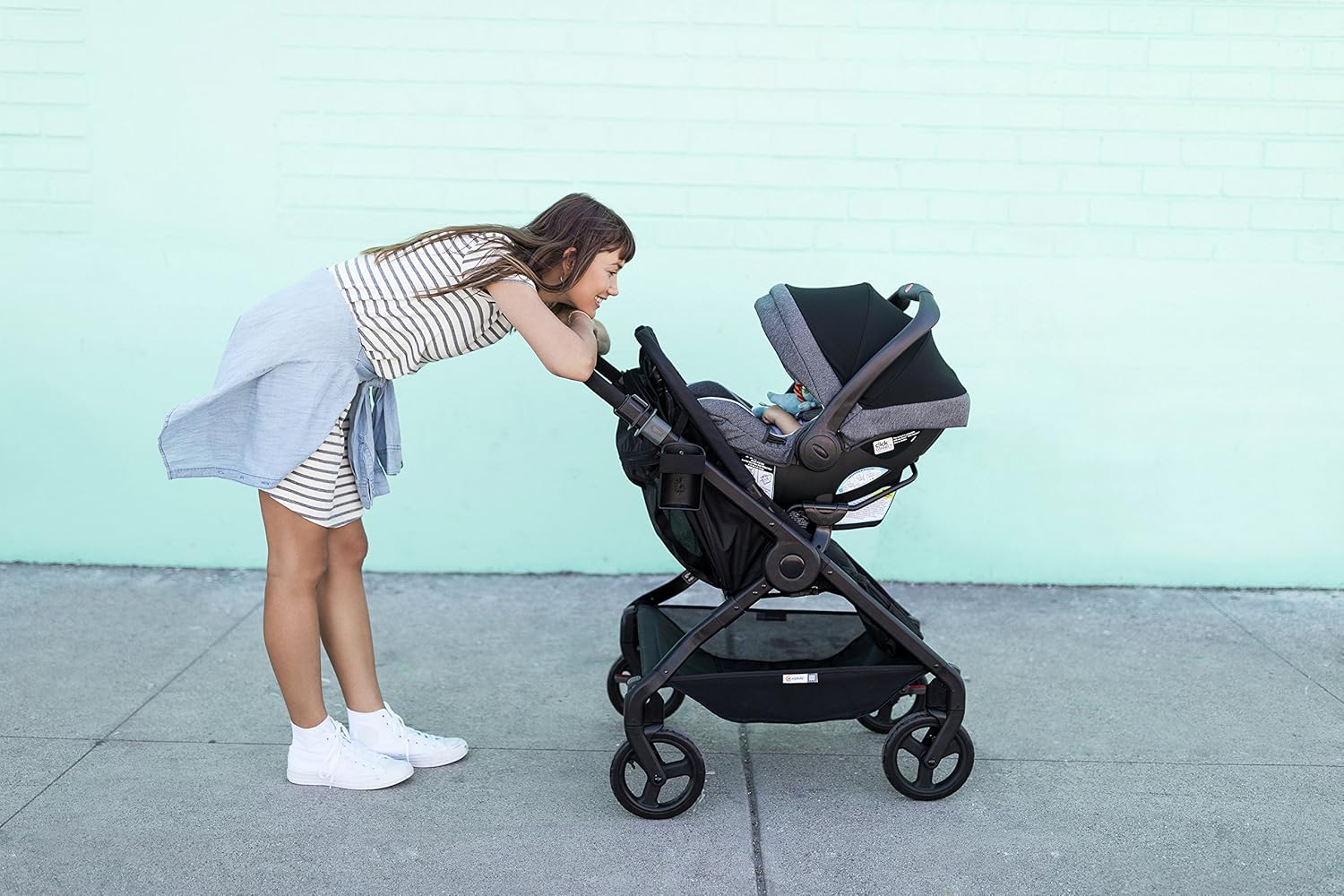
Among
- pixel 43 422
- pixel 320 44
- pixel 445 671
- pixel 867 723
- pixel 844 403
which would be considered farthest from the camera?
pixel 43 422

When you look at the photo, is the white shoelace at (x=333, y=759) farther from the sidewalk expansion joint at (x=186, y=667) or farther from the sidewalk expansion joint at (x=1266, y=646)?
the sidewalk expansion joint at (x=1266, y=646)

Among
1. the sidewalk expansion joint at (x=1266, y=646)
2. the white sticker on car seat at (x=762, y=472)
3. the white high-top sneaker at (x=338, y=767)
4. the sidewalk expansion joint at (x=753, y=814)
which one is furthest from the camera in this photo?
the sidewalk expansion joint at (x=1266, y=646)

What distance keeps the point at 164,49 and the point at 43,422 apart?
58.6 inches

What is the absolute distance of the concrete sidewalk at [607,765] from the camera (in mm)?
2910

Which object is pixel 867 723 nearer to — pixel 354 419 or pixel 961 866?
pixel 961 866

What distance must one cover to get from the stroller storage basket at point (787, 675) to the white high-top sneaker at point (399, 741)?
1.90ft

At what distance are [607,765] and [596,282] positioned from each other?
1.31m

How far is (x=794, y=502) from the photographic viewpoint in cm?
313

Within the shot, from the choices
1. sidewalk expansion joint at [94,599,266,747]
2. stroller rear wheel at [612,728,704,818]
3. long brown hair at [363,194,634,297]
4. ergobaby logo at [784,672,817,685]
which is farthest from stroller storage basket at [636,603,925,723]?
sidewalk expansion joint at [94,599,266,747]

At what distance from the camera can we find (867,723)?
3637 mm

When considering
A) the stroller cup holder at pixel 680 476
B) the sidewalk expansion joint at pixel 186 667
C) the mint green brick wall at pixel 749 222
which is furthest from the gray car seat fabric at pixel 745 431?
the mint green brick wall at pixel 749 222

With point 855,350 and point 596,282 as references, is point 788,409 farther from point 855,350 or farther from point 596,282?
point 596,282

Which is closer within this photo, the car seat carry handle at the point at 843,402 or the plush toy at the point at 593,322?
the car seat carry handle at the point at 843,402

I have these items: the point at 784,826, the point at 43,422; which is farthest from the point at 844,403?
the point at 43,422
